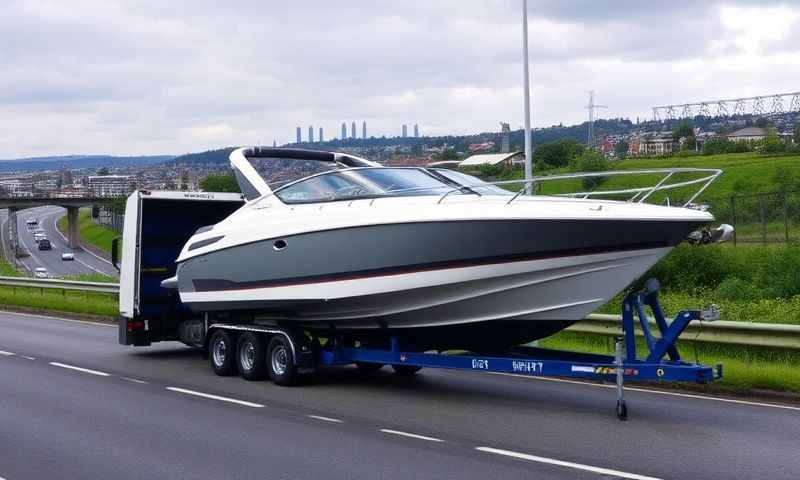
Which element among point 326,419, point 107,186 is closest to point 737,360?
point 326,419

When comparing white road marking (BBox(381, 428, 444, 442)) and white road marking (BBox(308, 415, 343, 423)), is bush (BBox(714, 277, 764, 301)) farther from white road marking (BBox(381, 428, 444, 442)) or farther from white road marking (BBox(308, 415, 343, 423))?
white road marking (BBox(381, 428, 444, 442))

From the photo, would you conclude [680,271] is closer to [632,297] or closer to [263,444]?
[632,297]

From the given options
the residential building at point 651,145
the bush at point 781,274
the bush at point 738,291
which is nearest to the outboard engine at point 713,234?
the bush at point 738,291

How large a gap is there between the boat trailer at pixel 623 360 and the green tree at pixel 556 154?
99.1 feet

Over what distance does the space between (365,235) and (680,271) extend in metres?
17.2

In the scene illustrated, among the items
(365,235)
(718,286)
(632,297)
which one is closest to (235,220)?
(365,235)

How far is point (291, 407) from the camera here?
1151 centimetres

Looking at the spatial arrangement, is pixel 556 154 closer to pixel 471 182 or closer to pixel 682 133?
pixel 471 182

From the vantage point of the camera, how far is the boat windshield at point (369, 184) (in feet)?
39.1

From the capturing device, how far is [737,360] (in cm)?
1341

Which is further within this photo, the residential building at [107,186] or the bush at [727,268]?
the residential building at [107,186]

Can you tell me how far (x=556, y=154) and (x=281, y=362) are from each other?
113 ft

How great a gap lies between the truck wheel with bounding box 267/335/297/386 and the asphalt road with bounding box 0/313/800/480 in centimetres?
15

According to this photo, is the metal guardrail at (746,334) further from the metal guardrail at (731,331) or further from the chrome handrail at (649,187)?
the chrome handrail at (649,187)
